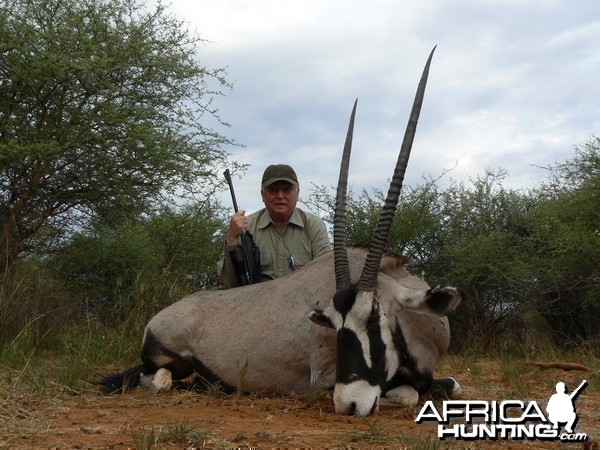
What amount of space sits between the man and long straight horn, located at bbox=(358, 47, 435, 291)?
1.75 m

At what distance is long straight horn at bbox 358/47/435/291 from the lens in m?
3.99

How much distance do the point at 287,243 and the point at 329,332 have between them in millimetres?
1527

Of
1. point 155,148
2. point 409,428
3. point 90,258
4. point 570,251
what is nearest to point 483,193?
point 570,251

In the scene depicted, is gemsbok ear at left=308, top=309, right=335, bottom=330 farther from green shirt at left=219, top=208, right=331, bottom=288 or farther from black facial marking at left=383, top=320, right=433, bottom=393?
green shirt at left=219, top=208, right=331, bottom=288

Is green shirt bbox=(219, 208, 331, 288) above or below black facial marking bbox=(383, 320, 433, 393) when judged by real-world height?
above

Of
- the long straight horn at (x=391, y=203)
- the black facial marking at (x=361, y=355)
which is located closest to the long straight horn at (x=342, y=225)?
the long straight horn at (x=391, y=203)

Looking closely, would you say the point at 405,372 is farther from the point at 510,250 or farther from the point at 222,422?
the point at 510,250

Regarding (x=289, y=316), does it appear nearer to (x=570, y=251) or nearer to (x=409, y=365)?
Answer: (x=409, y=365)

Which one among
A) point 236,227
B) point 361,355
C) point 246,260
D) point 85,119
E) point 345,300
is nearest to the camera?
point 361,355

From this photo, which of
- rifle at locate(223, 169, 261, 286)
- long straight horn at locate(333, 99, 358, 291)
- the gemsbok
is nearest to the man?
rifle at locate(223, 169, 261, 286)

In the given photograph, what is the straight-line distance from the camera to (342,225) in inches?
172

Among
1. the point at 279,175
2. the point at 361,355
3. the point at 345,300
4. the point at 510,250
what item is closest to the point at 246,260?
the point at 279,175

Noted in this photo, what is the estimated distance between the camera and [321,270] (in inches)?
189

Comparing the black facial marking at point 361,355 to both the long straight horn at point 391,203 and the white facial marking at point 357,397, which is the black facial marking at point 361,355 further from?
the long straight horn at point 391,203
